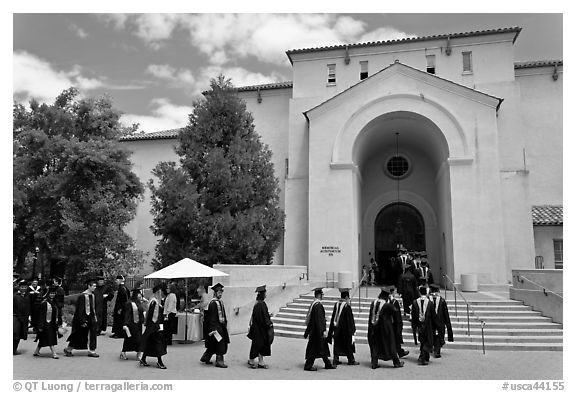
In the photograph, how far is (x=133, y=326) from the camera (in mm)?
11188

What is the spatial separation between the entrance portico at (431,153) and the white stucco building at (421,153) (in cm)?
5

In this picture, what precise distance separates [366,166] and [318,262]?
7674mm

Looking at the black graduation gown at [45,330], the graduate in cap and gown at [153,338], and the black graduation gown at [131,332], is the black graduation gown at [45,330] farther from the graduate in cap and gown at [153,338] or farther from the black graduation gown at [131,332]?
the graduate in cap and gown at [153,338]

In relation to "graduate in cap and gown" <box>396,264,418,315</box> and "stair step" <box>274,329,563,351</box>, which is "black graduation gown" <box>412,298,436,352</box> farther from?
"graduate in cap and gown" <box>396,264,418,315</box>

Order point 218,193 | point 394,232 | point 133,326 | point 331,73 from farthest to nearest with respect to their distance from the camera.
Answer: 1. point 331,73
2. point 394,232
3. point 218,193
4. point 133,326

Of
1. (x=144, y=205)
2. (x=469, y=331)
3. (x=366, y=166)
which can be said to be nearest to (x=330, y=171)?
→ (x=366, y=166)

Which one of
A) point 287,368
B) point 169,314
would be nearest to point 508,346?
point 287,368

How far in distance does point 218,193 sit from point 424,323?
410 inches

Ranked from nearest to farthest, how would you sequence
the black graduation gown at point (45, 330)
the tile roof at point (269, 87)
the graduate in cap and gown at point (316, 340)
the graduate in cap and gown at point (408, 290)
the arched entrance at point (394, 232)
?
the graduate in cap and gown at point (316, 340), the black graduation gown at point (45, 330), the graduate in cap and gown at point (408, 290), the arched entrance at point (394, 232), the tile roof at point (269, 87)

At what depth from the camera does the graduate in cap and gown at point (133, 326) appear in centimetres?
1107

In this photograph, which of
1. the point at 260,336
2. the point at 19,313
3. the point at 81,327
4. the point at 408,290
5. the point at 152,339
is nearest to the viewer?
the point at 152,339

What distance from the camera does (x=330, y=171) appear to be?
22.0 m

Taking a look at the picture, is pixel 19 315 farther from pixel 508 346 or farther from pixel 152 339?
pixel 508 346

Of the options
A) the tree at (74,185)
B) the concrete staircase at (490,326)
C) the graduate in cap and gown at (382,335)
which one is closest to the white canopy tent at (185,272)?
the concrete staircase at (490,326)
